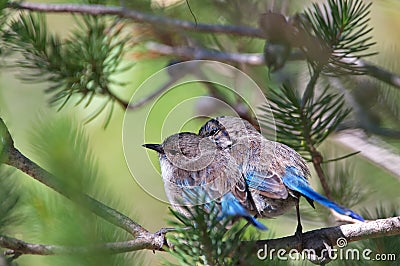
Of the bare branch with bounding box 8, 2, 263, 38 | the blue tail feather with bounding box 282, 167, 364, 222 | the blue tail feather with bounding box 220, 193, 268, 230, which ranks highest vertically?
the bare branch with bounding box 8, 2, 263, 38

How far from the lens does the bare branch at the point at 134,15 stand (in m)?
1.85

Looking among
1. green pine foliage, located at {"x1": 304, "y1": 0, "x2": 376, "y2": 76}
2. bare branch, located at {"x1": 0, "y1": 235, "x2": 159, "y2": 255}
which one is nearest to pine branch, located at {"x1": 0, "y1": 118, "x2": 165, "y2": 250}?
bare branch, located at {"x1": 0, "y1": 235, "x2": 159, "y2": 255}

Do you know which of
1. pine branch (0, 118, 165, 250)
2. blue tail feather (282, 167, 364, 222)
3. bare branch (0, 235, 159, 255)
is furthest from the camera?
blue tail feather (282, 167, 364, 222)

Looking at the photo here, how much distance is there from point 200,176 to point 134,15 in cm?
84

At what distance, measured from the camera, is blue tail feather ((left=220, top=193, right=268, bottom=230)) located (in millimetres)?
1131

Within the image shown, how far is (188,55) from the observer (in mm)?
2133

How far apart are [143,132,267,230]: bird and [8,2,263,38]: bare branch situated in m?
0.57

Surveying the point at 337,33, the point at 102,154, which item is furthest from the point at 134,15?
the point at 102,154

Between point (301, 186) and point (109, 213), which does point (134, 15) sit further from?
point (109, 213)

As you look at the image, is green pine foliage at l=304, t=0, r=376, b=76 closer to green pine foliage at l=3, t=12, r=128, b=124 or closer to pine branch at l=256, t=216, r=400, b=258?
pine branch at l=256, t=216, r=400, b=258

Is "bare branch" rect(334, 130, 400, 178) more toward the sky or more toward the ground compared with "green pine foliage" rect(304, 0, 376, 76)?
more toward the ground

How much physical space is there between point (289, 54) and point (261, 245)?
0.62 m

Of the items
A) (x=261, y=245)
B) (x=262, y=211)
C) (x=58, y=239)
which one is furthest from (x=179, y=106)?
(x=58, y=239)

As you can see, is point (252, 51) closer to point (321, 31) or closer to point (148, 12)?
point (148, 12)
